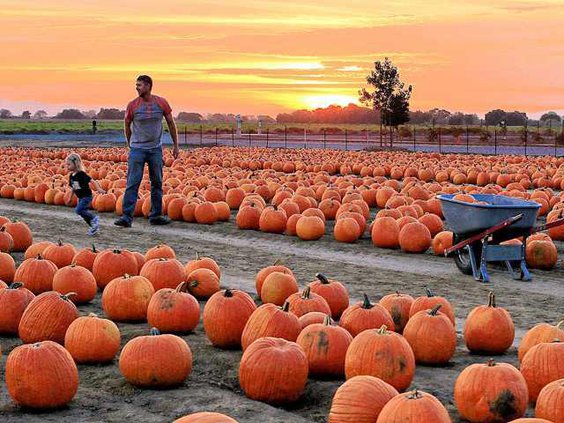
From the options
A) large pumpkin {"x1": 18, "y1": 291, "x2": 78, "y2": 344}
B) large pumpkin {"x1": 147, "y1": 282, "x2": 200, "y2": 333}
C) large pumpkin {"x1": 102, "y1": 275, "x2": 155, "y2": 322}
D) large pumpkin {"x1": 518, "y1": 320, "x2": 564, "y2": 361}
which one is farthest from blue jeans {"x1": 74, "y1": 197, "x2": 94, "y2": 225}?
large pumpkin {"x1": 518, "y1": 320, "x2": 564, "y2": 361}

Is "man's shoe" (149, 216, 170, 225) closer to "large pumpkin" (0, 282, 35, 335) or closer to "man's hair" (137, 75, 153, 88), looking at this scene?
"man's hair" (137, 75, 153, 88)

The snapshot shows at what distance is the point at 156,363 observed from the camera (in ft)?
17.9

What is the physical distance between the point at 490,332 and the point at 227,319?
1947mm

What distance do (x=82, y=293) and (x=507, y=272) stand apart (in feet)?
16.2

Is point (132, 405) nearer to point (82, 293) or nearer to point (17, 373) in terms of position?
point (17, 373)

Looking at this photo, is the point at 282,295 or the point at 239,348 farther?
the point at 282,295

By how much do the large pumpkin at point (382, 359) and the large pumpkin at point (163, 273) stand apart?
2.89 meters

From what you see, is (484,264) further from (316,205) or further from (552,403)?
(316,205)

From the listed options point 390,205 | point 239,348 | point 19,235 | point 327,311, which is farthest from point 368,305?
point 390,205

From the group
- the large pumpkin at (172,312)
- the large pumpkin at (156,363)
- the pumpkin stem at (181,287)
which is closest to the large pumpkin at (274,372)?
the large pumpkin at (156,363)

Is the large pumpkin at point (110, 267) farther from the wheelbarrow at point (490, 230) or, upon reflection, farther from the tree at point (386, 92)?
the tree at point (386, 92)

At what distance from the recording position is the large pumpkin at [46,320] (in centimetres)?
638

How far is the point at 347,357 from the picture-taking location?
17.6ft

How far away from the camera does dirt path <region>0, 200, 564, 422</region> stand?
16.9ft
